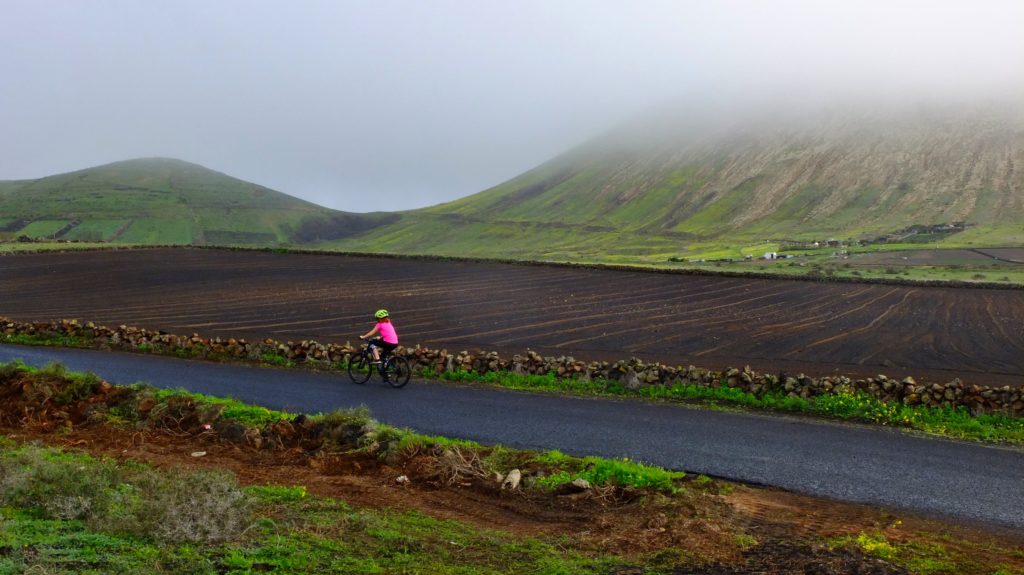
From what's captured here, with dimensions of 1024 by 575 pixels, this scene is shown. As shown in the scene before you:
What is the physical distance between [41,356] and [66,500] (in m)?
21.0

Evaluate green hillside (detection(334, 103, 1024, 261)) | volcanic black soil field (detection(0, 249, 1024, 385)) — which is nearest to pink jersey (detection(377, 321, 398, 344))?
volcanic black soil field (detection(0, 249, 1024, 385))

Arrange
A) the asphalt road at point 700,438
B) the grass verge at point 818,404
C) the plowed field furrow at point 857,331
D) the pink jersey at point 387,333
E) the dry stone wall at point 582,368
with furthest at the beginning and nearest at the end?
the plowed field furrow at point 857,331 < the pink jersey at point 387,333 < the dry stone wall at point 582,368 < the grass verge at point 818,404 < the asphalt road at point 700,438

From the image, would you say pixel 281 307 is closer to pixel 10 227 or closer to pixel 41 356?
pixel 41 356

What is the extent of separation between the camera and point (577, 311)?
1506 inches

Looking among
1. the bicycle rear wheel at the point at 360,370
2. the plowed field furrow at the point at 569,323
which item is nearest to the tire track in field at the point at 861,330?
the plowed field furrow at the point at 569,323

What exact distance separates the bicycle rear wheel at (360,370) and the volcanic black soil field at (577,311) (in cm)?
563

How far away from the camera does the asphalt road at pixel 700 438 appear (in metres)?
12.2

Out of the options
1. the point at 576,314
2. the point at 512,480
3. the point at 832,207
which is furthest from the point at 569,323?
the point at 832,207

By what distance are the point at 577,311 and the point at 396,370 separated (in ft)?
58.2

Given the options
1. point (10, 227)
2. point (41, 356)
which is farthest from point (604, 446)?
point (10, 227)

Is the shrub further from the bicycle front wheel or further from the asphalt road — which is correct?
the bicycle front wheel

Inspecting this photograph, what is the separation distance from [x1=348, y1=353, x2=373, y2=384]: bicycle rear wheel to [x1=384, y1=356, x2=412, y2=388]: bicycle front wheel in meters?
0.90

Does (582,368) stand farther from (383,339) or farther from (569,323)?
(569,323)

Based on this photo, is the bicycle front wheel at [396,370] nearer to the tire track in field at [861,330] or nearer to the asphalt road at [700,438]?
the asphalt road at [700,438]
